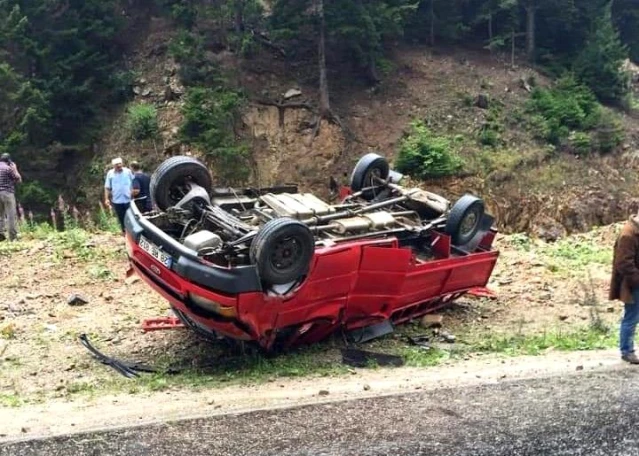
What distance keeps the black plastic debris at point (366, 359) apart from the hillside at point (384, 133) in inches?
638

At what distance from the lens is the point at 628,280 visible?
6.83 meters

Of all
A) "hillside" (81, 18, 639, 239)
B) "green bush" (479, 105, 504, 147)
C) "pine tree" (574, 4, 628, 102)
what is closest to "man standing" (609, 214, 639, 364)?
"hillside" (81, 18, 639, 239)

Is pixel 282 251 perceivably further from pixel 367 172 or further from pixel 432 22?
pixel 432 22

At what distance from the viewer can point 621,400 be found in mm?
6016

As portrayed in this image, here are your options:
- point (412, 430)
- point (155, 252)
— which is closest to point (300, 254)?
point (155, 252)

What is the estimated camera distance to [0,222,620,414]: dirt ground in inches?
281

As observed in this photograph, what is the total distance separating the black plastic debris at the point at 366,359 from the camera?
7.49m

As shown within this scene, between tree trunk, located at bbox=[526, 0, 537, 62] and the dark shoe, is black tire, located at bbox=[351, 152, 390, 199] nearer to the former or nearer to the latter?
the dark shoe

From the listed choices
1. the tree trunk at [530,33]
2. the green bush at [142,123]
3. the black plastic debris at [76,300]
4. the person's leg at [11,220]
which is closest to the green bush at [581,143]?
the tree trunk at [530,33]

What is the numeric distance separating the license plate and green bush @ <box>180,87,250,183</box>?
16.4 m

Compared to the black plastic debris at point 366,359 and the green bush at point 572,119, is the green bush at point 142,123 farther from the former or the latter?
the black plastic debris at point 366,359

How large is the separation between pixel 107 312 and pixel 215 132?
15.0m

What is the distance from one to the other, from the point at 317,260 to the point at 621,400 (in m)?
2.75

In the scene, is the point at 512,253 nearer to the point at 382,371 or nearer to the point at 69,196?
the point at 382,371
